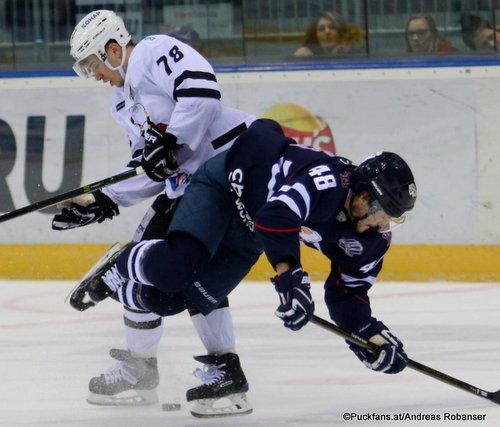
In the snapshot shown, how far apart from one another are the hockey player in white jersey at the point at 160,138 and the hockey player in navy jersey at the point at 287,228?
147mm

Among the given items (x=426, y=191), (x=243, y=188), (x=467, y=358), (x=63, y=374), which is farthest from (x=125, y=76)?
(x=426, y=191)

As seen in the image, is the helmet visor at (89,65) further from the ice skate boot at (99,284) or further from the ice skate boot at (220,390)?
the ice skate boot at (220,390)

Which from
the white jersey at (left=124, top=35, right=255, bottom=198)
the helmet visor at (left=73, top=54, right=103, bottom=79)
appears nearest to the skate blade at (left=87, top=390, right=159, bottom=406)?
the white jersey at (left=124, top=35, right=255, bottom=198)

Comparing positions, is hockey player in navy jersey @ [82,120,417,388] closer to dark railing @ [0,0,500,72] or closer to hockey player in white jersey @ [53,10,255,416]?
hockey player in white jersey @ [53,10,255,416]

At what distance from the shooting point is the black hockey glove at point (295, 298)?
120 inches

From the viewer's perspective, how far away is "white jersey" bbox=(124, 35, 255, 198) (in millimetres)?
3688

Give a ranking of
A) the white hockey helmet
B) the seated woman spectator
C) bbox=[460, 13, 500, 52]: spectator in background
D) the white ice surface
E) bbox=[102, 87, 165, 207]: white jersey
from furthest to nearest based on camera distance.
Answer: the seated woman spectator, bbox=[460, 13, 500, 52]: spectator in background, bbox=[102, 87, 165, 207]: white jersey, the white hockey helmet, the white ice surface

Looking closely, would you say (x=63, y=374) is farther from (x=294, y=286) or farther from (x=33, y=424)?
(x=294, y=286)

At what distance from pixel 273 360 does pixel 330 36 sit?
2.17 m

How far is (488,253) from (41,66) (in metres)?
2.26

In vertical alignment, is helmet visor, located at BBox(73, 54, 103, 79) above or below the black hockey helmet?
above

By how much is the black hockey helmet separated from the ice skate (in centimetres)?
98

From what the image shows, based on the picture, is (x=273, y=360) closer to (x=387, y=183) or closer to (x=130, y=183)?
(x=130, y=183)

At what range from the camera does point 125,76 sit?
12.7 ft
